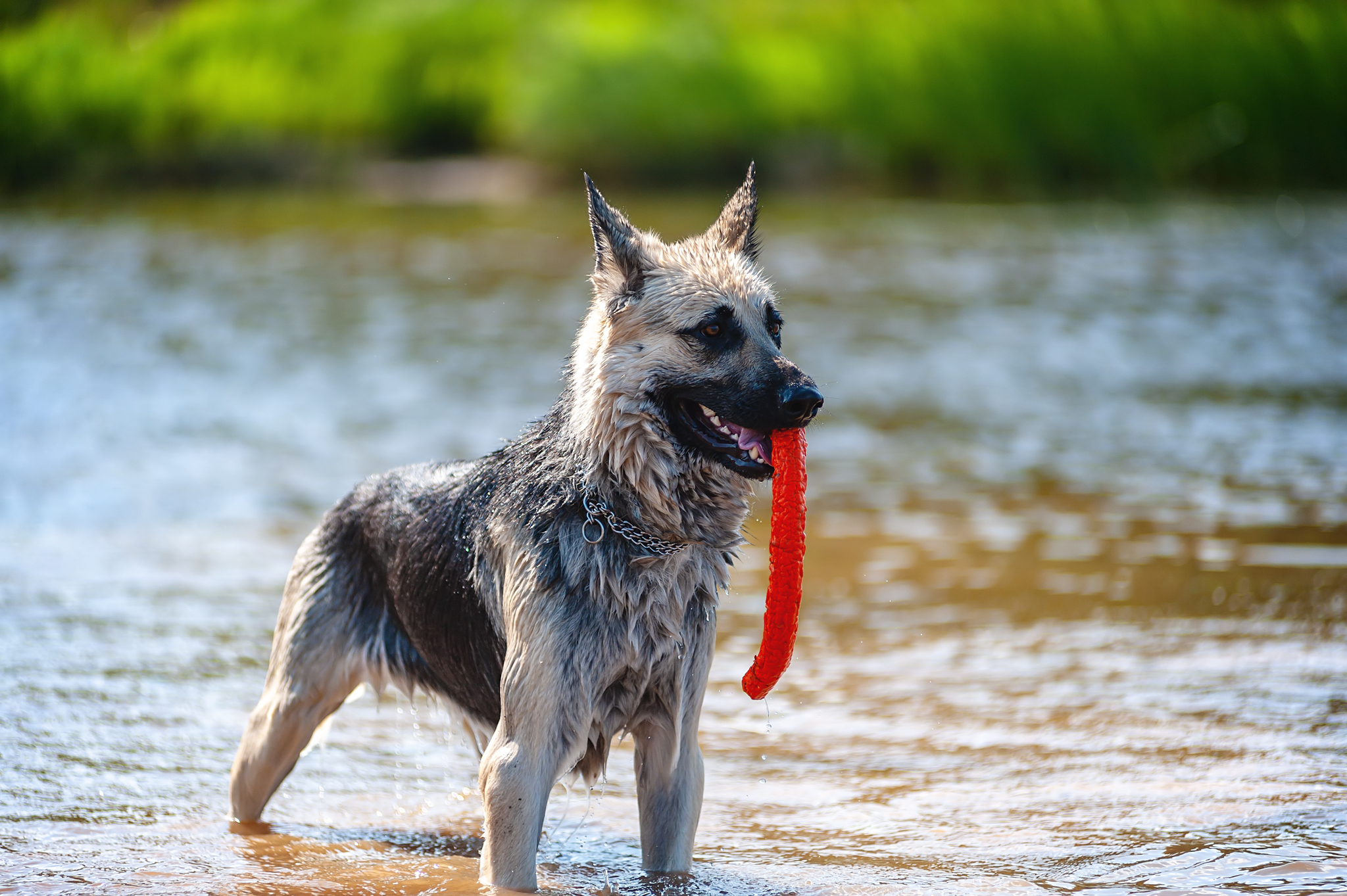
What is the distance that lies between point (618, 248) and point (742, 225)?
1.97ft

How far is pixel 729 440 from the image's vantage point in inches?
179

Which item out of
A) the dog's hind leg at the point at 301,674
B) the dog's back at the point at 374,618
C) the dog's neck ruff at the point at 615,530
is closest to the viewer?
the dog's neck ruff at the point at 615,530

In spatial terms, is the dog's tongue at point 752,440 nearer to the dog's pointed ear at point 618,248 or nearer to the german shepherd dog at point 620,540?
the german shepherd dog at point 620,540

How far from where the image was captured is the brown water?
5.30 m

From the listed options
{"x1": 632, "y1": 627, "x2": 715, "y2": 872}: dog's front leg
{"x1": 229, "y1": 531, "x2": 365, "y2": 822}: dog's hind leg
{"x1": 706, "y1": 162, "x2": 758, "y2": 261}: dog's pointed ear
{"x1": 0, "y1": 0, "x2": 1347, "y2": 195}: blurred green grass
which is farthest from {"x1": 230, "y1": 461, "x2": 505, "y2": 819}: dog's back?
{"x1": 0, "y1": 0, "x2": 1347, "y2": 195}: blurred green grass

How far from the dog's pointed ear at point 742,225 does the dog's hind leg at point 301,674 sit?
1.85m

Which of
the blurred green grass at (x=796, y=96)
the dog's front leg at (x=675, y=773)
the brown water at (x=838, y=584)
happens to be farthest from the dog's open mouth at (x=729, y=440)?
the blurred green grass at (x=796, y=96)

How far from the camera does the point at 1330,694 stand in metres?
6.54

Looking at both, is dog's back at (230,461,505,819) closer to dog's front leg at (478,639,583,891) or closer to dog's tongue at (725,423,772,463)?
dog's front leg at (478,639,583,891)

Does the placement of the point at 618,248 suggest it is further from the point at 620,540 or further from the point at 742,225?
the point at 620,540

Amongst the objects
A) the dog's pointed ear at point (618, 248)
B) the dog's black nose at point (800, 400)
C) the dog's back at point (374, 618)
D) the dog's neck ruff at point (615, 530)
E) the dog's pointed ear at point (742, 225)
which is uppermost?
the dog's pointed ear at point (742, 225)

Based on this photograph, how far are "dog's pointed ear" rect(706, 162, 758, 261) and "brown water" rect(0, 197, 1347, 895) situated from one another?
7.08 ft

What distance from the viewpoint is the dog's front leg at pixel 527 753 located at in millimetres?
4438

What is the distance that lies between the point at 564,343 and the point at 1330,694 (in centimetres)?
1060
